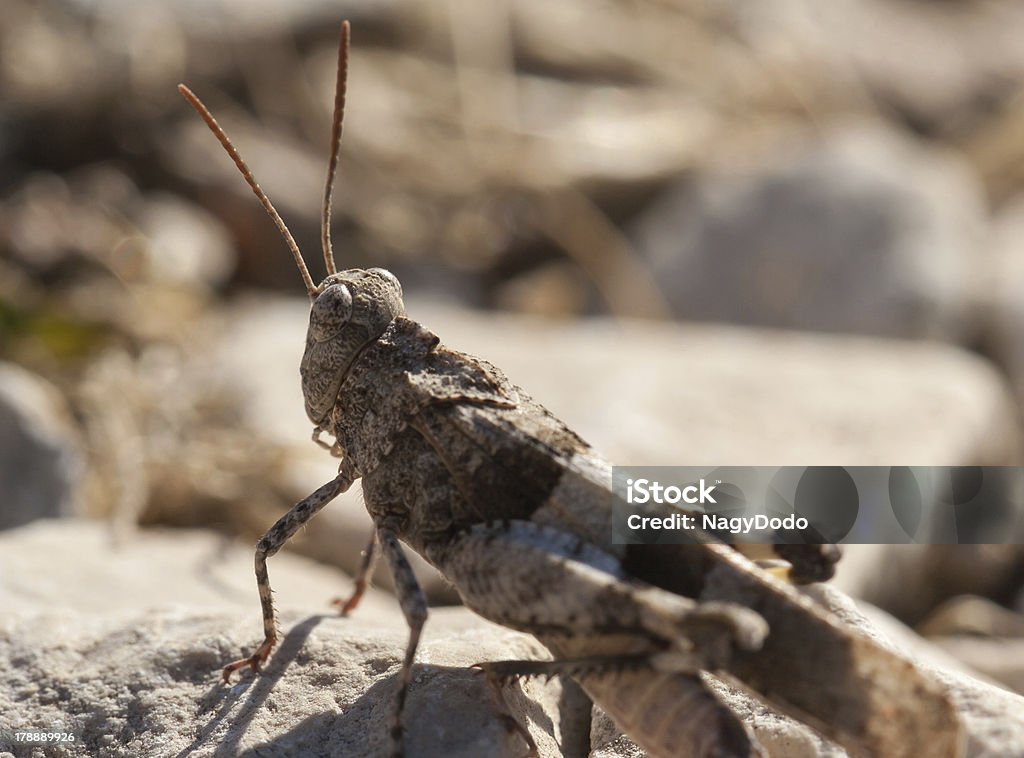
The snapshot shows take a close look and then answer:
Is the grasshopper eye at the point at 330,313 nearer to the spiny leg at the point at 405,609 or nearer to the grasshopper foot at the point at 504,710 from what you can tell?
the spiny leg at the point at 405,609

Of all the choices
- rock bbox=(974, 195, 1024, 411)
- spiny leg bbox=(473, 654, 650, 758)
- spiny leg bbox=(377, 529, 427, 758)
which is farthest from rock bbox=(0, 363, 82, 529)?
rock bbox=(974, 195, 1024, 411)

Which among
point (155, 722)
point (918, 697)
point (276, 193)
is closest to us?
point (918, 697)

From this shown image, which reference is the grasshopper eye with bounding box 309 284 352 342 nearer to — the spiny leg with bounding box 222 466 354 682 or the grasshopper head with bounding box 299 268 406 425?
the grasshopper head with bounding box 299 268 406 425

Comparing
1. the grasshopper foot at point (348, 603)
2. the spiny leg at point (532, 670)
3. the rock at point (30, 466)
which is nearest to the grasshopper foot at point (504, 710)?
the spiny leg at point (532, 670)

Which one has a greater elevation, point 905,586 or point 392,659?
point 905,586

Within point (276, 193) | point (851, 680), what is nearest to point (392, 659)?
point (851, 680)

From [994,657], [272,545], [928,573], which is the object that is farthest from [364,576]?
[928,573]

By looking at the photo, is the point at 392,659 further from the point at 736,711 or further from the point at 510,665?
the point at 736,711
